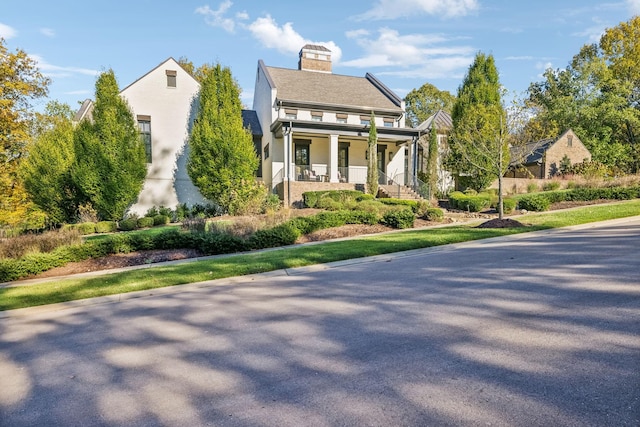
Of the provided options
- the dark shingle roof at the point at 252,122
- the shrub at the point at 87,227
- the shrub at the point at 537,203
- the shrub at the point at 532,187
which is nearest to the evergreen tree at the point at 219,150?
the dark shingle roof at the point at 252,122

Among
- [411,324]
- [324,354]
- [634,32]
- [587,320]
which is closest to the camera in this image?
[324,354]

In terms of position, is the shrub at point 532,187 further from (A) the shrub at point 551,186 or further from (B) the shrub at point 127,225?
(B) the shrub at point 127,225

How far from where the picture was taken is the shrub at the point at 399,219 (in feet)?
45.8

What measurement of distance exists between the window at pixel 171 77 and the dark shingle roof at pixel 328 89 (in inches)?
253

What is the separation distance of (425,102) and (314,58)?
2855 centimetres

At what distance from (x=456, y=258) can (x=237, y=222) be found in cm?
768

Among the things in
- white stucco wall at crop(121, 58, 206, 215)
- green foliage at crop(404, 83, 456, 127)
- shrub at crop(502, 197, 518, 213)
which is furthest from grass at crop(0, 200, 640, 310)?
green foliage at crop(404, 83, 456, 127)

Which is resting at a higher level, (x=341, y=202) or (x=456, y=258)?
(x=341, y=202)

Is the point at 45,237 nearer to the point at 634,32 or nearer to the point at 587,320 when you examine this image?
the point at 587,320

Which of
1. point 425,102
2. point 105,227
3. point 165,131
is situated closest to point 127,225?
point 105,227

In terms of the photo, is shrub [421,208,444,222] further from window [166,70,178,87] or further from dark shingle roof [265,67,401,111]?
window [166,70,178,87]

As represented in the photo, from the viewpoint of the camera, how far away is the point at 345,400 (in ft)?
8.79

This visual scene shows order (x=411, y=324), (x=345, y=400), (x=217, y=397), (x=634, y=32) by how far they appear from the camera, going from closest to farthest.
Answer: (x=345, y=400) → (x=217, y=397) → (x=411, y=324) → (x=634, y=32)

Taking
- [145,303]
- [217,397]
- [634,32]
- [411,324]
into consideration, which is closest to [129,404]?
[217,397]
